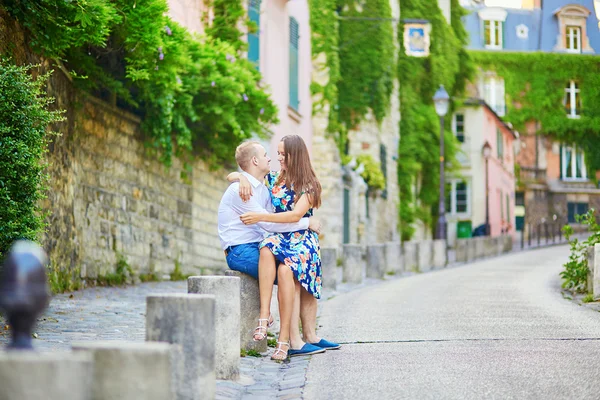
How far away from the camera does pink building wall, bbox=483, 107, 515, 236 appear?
45469 millimetres

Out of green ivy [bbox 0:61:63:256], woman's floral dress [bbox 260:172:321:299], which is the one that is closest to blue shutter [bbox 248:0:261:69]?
green ivy [bbox 0:61:63:256]

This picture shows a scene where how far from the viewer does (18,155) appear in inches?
306

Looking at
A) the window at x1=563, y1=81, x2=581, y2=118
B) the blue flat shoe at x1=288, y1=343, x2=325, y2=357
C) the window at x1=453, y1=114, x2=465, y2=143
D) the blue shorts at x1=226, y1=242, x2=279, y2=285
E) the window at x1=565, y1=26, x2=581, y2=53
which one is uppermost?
the window at x1=565, y1=26, x2=581, y2=53

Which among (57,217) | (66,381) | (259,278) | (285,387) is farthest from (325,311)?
(66,381)

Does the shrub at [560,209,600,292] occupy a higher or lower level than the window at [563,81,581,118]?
lower

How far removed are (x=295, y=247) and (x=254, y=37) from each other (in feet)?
41.3

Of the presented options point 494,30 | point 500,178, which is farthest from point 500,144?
point 494,30

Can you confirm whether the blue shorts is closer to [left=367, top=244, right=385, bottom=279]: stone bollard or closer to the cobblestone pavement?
the cobblestone pavement

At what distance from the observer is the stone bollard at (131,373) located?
10.9 ft

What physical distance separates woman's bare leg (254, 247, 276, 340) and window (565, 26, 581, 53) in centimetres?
4959

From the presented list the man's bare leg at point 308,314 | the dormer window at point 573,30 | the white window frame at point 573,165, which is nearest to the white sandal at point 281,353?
the man's bare leg at point 308,314

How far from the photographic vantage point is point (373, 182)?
89.9 feet

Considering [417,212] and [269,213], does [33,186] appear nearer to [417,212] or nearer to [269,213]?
[269,213]

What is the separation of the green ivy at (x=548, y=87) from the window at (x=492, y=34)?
2104 mm
